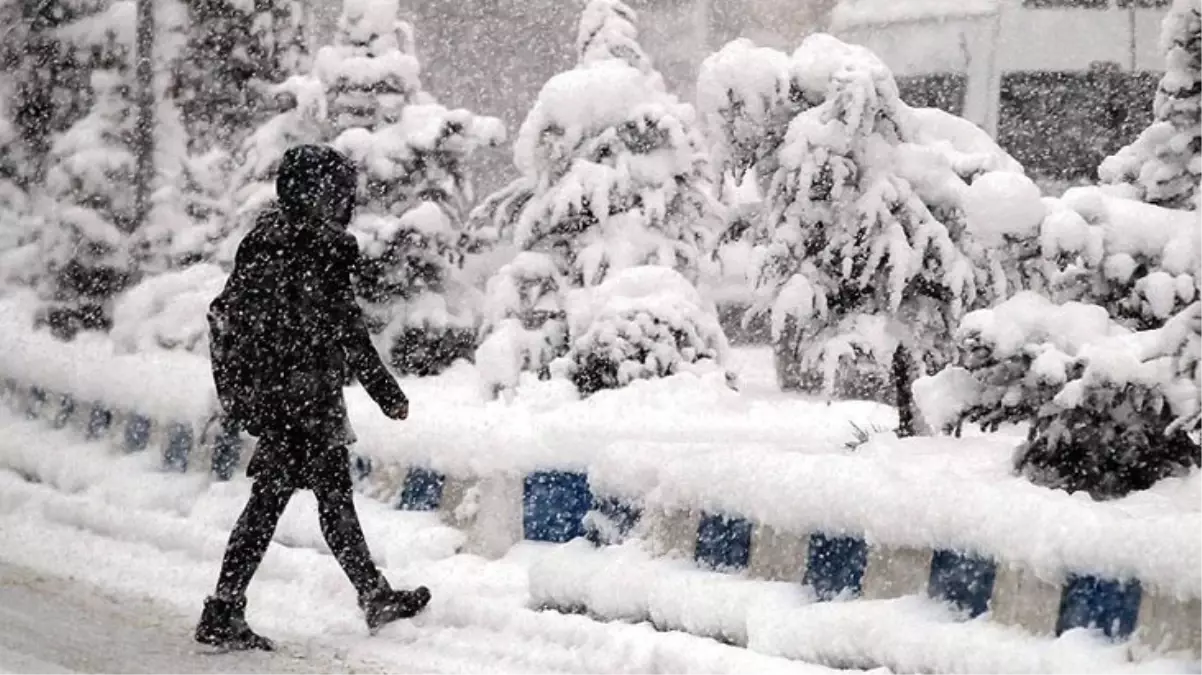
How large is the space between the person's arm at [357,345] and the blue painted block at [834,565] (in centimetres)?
172

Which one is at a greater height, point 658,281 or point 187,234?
point 187,234

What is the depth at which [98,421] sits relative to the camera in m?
12.0

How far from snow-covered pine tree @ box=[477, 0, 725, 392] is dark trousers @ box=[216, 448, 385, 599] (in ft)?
13.4

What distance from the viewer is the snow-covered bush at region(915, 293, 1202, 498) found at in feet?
20.8

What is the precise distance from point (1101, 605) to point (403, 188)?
1032 cm

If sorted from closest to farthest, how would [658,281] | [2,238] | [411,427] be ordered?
[411,427] < [658,281] < [2,238]

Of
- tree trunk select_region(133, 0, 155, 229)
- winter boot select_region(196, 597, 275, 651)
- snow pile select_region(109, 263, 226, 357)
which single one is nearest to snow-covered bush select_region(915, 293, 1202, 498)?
winter boot select_region(196, 597, 275, 651)

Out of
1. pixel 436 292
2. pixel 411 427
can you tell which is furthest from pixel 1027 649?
pixel 436 292

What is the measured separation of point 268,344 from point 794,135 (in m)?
3.29

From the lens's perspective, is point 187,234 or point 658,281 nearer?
point 658,281

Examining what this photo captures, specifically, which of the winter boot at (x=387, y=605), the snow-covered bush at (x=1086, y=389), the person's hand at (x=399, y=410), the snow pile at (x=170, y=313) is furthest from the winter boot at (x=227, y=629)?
the snow pile at (x=170, y=313)

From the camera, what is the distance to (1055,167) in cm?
2569

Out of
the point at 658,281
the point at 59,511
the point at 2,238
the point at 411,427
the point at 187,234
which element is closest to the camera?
the point at 411,427

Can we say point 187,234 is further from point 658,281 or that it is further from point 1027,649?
point 1027,649
